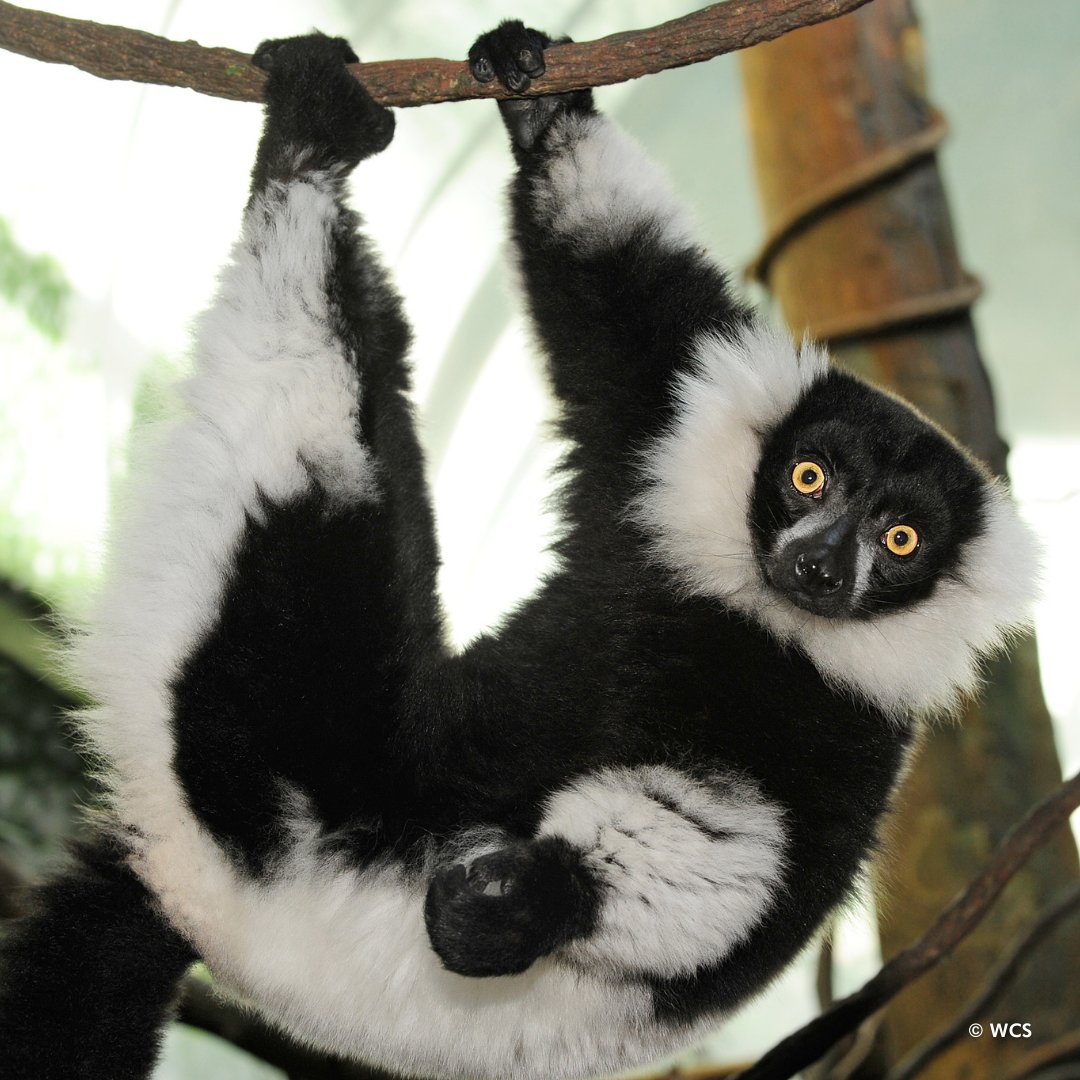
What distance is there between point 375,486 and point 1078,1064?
2.54 m

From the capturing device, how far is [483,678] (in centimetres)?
242

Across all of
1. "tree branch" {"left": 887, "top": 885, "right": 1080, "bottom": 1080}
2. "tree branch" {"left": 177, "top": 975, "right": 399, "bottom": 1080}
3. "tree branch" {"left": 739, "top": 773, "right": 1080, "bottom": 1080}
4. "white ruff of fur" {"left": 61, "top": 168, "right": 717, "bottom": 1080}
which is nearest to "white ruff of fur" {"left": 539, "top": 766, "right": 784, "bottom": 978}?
"white ruff of fur" {"left": 61, "top": 168, "right": 717, "bottom": 1080}

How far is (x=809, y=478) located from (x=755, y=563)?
9.6 inches

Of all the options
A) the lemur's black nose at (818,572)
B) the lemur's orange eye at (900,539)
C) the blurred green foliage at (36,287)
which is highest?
the blurred green foliage at (36,287)

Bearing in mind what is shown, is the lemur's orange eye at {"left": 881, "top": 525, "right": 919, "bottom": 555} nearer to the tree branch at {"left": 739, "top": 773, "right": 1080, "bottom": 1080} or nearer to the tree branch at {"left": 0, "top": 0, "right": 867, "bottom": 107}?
the tree branch at {"left": 739, "top": 773, "right": 1080, "bottom": 1080}

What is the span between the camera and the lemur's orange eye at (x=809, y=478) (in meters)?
2.62

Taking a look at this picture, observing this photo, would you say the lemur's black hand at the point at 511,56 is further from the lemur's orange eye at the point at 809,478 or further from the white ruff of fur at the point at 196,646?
the lemur's orange eye at the point at 809,478

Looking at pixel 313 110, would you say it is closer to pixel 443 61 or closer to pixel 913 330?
pixel 443 61

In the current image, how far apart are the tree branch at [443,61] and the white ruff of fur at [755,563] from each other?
0.67 meters

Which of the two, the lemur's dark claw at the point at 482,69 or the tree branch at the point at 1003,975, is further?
the tree branch at the point at 1003,975

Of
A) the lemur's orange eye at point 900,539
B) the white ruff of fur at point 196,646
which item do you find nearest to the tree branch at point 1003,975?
the lemur's orange eye at point 900,539

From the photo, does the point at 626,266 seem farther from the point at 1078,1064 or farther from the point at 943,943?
the point at 1078,1064

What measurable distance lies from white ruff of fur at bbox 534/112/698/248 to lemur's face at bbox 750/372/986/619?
0.53 metres

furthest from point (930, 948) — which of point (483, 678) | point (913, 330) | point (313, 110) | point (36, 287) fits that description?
point (36, 287)
